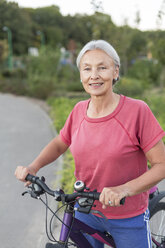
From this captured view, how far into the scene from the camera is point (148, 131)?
1.68m

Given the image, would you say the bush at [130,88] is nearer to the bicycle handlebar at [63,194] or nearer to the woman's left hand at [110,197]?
the bicycle handlebar at [63,194]

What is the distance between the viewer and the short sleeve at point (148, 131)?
5.49ft

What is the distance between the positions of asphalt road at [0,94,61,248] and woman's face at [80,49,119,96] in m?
2.41

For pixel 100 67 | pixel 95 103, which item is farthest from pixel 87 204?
pixel 100 67

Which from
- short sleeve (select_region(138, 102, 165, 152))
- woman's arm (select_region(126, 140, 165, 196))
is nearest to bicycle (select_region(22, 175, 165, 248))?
woman's arm (select_region(126, 140, 165, 196))

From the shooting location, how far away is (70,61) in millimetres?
24531

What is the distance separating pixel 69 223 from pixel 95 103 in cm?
66

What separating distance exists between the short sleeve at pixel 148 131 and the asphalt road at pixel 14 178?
239 centimetres

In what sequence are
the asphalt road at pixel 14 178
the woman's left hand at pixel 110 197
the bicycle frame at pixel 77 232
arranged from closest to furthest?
the woman's left hand at pixel 110 197 < the bicycle frame at pixel 77 232 < the asphalt road at pixel 14 178

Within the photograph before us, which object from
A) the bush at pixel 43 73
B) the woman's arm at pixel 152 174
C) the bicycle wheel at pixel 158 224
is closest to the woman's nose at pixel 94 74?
the woman's arm at pixel 152 174

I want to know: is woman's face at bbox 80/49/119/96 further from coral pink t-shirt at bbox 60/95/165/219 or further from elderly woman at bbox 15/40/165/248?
coral pink t-shirt at bbox 60/95/165/219

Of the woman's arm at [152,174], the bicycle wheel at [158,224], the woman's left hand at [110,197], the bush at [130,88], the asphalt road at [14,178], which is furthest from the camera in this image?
the bush at [130,88]

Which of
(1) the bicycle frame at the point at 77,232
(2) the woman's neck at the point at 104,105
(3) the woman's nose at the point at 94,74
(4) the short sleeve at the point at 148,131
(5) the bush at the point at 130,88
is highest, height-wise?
(3) the woman's nose at the point at 94,74

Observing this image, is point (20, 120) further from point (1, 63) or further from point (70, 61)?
point (1, 63)
